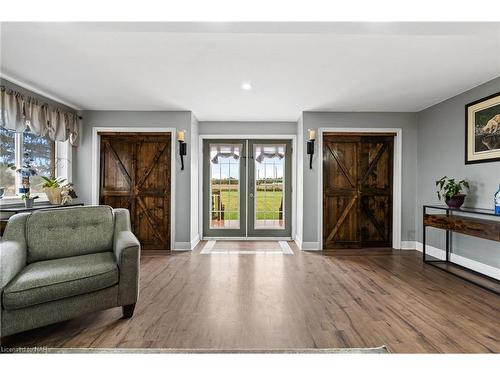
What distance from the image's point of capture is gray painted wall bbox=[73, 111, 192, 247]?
475cm

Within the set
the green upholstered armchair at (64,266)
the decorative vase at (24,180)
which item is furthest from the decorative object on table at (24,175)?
the green upholstered armchair at (64,266)

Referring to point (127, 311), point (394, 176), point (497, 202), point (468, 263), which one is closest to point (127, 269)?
point (127, 311)

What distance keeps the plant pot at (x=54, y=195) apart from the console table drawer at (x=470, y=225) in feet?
16.9

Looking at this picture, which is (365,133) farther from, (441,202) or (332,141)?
(441,202)

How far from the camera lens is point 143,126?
15.7ft

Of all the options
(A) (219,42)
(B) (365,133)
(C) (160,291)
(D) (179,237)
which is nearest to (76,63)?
(A) (219,42)

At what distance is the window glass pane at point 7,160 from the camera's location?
11.2 ft

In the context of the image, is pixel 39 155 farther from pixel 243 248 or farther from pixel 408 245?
pixel 408 245

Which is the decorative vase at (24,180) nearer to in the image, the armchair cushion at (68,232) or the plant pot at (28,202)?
the plant pot at (28,202)

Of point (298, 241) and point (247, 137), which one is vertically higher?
point (247, 137)

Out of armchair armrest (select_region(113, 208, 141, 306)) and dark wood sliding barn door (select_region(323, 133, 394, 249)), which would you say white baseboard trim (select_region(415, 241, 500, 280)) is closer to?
dark wood sliding barn door (select_region(323, 133, 394, 249))

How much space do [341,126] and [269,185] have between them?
1767mm

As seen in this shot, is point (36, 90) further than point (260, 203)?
No

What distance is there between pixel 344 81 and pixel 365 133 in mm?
1728
